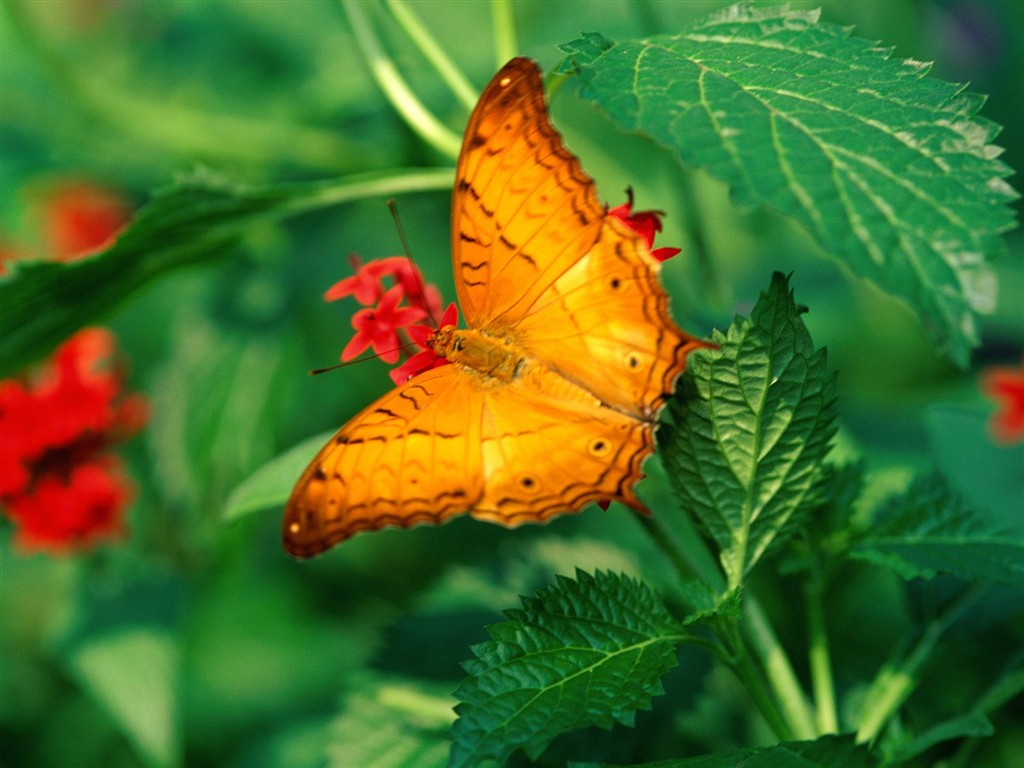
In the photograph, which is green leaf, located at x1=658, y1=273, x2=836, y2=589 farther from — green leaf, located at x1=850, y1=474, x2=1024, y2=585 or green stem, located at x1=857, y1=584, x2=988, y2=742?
green stem, located at x1=857, y1=584, x2=988, y2=742

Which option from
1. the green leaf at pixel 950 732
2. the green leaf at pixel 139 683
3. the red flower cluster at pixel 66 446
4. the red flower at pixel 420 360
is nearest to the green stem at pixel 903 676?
Result: the green leaf at pixel 950 732

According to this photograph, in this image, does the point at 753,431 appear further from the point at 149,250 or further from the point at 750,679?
the point at 149,250

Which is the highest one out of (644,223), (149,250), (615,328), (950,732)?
(149,250)

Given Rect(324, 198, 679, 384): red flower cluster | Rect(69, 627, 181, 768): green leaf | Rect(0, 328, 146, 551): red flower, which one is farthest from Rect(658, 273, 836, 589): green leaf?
Rect(0, 328, 146, 551): red flower

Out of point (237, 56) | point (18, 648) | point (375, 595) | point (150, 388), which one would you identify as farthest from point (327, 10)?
point (18, 648)

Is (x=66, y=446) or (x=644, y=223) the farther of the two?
(x=66, y=446)

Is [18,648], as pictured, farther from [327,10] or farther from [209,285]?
[327,10]

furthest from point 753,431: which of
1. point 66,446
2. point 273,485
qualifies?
point 66,446
